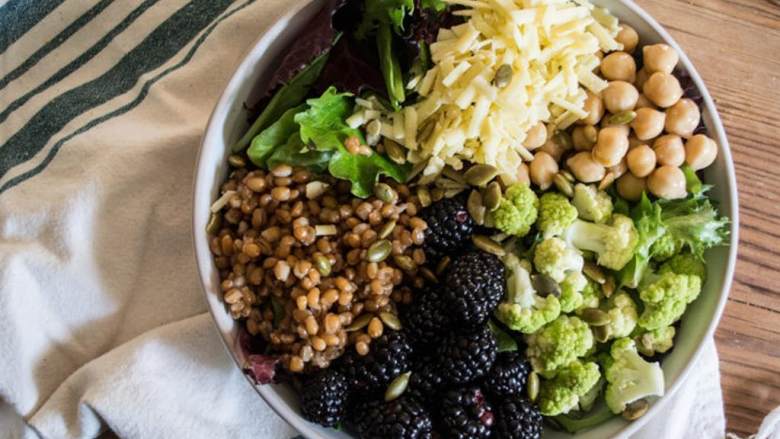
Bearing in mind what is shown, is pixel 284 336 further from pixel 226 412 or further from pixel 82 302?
pixel 82 302

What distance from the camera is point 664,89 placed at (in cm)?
146

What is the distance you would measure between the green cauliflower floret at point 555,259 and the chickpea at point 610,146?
16 cm

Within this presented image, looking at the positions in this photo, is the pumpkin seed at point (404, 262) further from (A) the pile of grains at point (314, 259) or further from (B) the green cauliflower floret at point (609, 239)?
(B) the green cauliflower floret at point (609, 239)

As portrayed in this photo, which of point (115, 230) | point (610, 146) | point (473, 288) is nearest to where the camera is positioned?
point (473, 288)

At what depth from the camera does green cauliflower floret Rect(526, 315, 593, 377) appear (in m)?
1.42

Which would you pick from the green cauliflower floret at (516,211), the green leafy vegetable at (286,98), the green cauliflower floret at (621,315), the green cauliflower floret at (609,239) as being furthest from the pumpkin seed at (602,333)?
the green leafy vegetable at (286,98)

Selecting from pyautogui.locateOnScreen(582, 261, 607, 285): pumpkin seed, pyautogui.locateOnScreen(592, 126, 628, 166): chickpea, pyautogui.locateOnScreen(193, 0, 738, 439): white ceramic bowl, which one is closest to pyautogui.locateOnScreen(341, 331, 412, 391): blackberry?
pyautogui.locateOnScreen(193, 0, 738, 439): white ceramic bowl

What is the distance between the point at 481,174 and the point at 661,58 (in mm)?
365

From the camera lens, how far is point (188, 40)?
1.68m

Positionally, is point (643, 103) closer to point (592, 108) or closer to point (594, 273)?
point (592, 108)

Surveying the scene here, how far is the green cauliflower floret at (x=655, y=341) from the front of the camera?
1.49 metres

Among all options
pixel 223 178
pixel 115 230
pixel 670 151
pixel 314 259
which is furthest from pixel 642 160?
pixel 115 230

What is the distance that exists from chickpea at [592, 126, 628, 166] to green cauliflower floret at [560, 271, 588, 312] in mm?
197

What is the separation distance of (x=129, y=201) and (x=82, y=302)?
20 cm
